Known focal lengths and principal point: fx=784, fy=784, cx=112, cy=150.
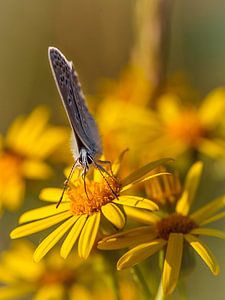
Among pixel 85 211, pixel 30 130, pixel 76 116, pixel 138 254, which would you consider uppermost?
pixel 30 130

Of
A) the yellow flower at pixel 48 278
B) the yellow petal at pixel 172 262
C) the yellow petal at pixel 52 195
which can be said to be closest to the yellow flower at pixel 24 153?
the yellow flower at pixel 48 278

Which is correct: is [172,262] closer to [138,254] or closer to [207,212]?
[138,254]

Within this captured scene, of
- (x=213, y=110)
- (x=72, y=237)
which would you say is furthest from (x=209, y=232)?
(x=213, y=110)

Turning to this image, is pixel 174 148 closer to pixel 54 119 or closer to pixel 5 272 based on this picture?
pixel 5 272

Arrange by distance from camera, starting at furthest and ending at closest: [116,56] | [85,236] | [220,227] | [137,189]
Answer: [116,56], [220,227], [137,189], [85,236]

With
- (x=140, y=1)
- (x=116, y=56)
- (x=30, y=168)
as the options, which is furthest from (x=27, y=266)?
(x=116, y=56)

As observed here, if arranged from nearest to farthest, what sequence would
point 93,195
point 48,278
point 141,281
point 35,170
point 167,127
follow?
point 141,281, point 93,195, point 48,278, point 35,170, point 167,127
